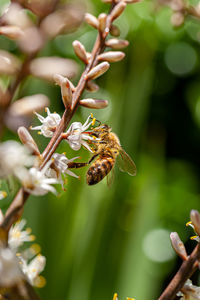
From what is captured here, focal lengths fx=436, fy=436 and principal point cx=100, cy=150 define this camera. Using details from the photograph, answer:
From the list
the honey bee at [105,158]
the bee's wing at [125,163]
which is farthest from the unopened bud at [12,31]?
the bee's wing at [125,163]

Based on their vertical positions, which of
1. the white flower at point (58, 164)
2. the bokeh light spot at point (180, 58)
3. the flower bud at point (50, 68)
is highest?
the flower bud at point (50, 68)

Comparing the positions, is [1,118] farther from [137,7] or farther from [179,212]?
[137,7]

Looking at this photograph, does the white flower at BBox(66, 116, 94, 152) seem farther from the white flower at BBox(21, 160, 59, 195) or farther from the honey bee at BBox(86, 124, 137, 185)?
the honey bee at BBox(86, 124, 137, 185)

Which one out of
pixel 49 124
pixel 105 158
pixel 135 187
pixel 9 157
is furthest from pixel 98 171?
pixel 135 187

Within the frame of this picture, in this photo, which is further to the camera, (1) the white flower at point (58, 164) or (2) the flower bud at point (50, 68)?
(1) the white flower at point (58, 164)

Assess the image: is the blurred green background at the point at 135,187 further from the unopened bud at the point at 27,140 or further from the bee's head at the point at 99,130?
the unopened bud at the point at 27,140

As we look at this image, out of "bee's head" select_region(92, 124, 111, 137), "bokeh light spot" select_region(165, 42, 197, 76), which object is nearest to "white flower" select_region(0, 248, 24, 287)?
"bee's head" select_region(92, 124, 111, 137)
